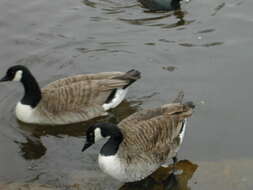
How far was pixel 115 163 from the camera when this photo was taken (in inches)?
277

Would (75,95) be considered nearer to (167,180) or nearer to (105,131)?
(105,131)

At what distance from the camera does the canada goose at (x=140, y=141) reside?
7059 millimetres

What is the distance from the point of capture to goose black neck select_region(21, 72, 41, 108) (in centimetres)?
877

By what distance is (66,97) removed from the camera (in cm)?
888

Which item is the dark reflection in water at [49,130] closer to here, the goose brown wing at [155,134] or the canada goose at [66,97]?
the canada goose at [66,97]

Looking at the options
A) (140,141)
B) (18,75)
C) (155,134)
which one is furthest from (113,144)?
(18,75)

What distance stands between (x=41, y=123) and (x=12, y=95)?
1113 millimetres

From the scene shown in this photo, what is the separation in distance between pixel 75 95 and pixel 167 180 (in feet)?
7.49

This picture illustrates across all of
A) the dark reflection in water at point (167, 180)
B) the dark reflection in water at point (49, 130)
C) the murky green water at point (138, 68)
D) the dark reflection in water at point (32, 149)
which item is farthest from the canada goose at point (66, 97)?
the dark reflection in water at point (167, 180)

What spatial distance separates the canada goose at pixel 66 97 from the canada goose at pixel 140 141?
142 cm

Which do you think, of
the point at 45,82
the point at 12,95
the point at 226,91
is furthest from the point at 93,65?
the point at 226,91

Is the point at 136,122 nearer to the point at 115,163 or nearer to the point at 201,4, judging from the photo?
the point at 115,163

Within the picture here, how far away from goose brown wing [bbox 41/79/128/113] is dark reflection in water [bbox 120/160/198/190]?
72.2 inches

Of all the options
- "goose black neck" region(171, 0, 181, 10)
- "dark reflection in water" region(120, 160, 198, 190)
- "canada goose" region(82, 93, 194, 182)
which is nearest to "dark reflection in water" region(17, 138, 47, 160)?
"canada goose" region(82, 93, 194, 182)
